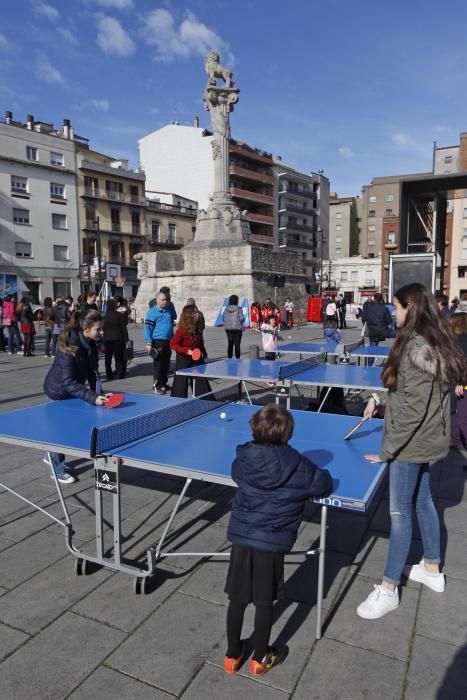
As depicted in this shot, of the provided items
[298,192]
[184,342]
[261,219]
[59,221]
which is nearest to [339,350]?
[184,342]

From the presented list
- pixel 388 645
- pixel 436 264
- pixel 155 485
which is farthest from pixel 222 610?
pixel 436 264

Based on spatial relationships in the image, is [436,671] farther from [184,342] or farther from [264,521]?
[184,342]

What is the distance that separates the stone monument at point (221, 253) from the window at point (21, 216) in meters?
20.7

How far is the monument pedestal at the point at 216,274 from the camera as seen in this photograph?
26.8 m

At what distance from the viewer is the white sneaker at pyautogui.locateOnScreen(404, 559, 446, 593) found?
3.05 metres

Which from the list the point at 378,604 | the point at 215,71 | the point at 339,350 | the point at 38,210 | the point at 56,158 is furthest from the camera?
the point at 56,158

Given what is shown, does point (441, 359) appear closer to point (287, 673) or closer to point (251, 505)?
point (251, 505)

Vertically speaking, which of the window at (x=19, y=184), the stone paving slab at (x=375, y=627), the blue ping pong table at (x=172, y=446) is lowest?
the stone paving slab at (x=375, y=627)

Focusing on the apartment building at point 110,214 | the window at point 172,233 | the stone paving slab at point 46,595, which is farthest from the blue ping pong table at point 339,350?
the window at point 172,233

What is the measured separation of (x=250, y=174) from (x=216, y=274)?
3762 cm

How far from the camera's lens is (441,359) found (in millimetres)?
2645

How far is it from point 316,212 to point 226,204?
49335 mm

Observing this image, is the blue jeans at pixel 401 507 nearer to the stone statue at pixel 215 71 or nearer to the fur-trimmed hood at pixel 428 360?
the fur-trimmed hood at pixel 428 360

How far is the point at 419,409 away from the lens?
2699 millimetres
